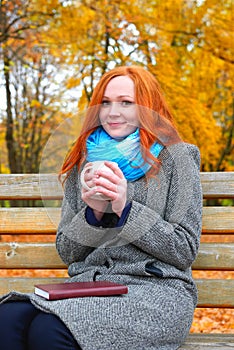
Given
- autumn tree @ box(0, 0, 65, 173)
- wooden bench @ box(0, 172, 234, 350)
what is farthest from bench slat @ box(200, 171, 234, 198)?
autumn tree @ box(0, 0, 65, 173)

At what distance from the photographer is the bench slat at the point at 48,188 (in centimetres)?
259

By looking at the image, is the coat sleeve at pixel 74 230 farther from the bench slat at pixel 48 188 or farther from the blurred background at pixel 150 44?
the blurred background at pixel 150 44

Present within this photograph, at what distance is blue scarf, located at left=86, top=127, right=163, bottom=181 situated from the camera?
233 centimetres

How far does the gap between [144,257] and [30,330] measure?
1.70 ft

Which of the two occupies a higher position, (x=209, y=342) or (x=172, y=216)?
(x=172, y=216)

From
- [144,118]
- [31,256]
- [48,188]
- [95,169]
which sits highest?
[144,118]

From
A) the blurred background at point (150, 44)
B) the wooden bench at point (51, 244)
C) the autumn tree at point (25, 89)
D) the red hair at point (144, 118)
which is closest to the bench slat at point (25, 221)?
the wooden bench at point (51, 244)

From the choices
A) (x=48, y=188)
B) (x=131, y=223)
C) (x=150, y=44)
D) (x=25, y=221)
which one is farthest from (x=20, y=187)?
(x=150, y=44)

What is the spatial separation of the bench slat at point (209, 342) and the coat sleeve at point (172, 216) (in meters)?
0.29

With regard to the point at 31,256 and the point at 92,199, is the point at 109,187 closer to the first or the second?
the point at 92,199

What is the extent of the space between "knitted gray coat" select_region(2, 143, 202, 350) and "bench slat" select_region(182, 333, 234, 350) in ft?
0.32

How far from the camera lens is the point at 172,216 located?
2.40m

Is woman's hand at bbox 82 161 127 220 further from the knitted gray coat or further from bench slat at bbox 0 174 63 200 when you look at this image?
bench slat at bbox 0 174 63 200

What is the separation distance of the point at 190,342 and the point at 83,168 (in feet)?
2.50
